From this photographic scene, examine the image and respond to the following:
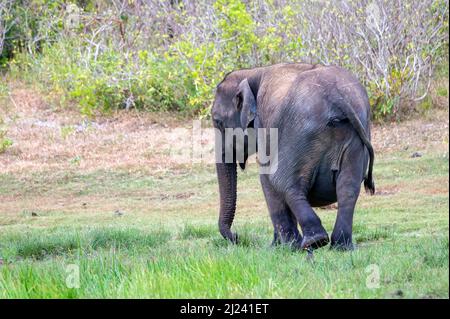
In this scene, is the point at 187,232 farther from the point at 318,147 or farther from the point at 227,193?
the point at 318,147

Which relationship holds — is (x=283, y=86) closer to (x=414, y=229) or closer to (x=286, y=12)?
(x=414, y=229)

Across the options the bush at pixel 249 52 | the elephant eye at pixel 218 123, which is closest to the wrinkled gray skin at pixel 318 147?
the elephant eye at pixel 218 123

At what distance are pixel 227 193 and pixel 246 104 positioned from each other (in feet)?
3.05

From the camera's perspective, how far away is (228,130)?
926 cm

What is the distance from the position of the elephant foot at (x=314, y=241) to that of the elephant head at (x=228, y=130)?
1494 mm

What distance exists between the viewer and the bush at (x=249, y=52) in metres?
16.4

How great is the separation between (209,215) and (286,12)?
19.4 ft

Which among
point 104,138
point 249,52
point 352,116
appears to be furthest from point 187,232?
point 249,52

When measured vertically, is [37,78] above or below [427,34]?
below

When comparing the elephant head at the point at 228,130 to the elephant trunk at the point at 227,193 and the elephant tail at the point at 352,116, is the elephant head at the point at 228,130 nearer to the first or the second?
the elephant trunk at the point at 227,193

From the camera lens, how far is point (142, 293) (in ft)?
18.8

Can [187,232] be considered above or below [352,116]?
below

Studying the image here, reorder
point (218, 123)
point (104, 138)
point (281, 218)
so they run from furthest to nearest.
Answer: point (104, 138) → point (218, 123) → point (281, 218)

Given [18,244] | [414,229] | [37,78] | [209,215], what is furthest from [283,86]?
[37,78]
